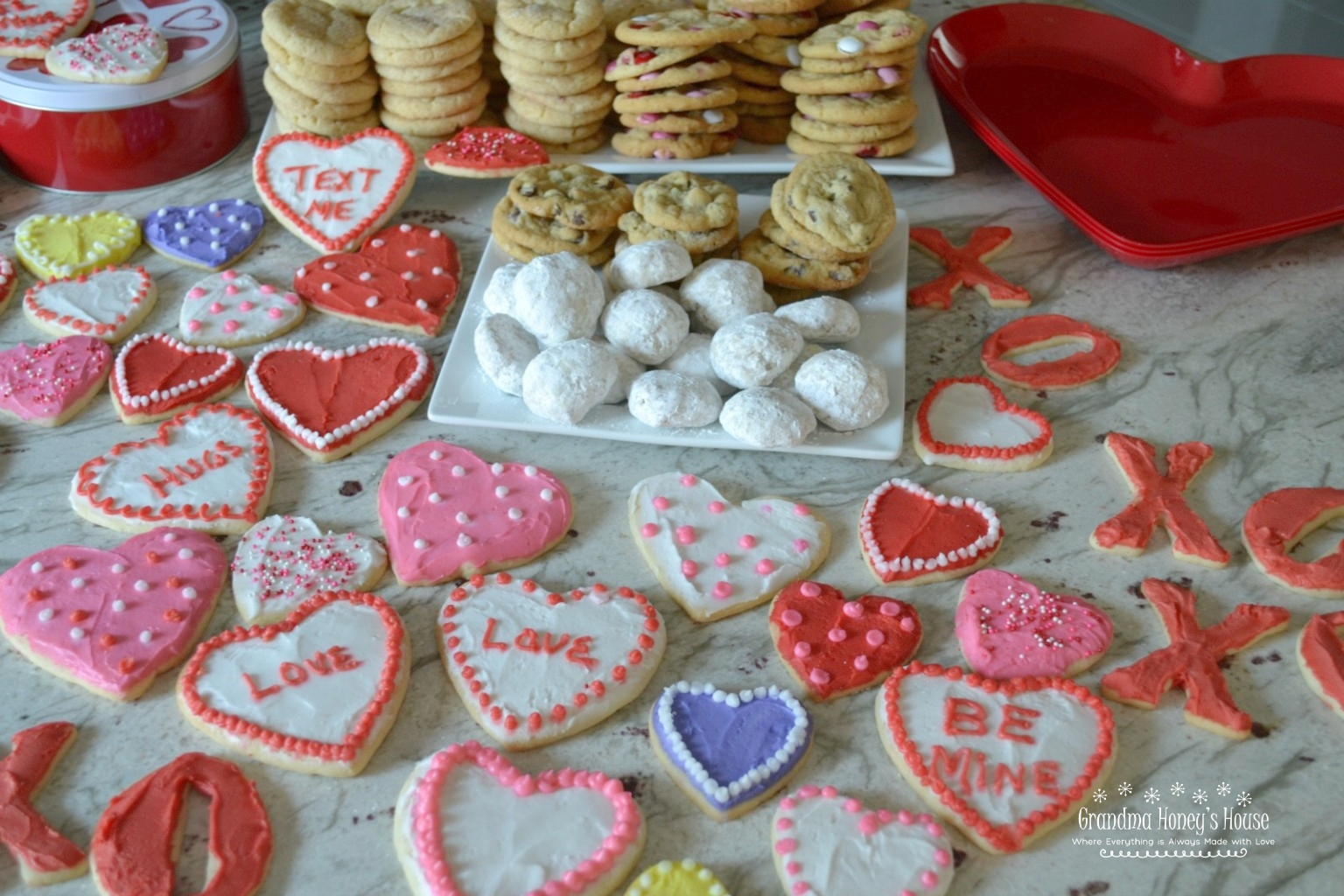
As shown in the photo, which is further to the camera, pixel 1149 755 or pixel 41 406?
pixel 41 406

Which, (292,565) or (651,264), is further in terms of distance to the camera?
(651,264)

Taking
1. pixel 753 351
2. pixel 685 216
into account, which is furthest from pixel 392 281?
pixel 753 351

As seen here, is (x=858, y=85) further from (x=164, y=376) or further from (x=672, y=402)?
(x=164, y=376)

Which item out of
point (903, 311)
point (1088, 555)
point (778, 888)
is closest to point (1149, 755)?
point (1088, 555)

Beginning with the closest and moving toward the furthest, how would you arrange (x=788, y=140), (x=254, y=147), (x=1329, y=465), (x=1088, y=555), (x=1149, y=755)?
(x=1149, y=755) < (x=1088, y=555) < (x=1329, y=465) < (x=788, y=140) < (x=254, y=147)

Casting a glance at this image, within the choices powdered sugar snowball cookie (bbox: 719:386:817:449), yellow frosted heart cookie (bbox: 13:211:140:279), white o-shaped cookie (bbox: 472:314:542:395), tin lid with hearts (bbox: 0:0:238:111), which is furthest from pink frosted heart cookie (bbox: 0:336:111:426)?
powdered sugar snowball cookie (bbox: 719:386:817:449)

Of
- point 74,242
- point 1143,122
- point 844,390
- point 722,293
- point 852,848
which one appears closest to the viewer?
point 852,848

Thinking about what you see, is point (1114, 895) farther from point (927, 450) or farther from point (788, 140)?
point (788, 140)
